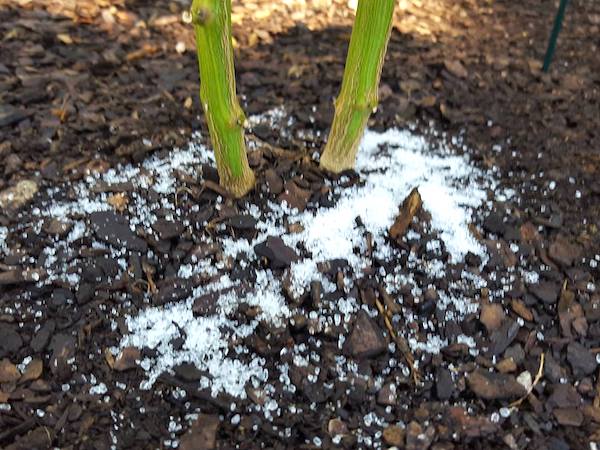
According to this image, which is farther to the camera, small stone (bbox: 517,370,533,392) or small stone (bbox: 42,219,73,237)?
small stone (bbox: 42,219,73,237)

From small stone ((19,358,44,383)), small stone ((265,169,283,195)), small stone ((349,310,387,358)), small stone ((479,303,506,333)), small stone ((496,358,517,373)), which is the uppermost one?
small stone ((265,169,283,195))

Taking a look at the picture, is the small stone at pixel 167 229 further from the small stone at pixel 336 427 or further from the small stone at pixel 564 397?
the small stone at pixel 564 397

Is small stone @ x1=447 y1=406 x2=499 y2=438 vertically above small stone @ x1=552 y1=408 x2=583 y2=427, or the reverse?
small stone @ x1=552 y1=408 x2=583 y2=427

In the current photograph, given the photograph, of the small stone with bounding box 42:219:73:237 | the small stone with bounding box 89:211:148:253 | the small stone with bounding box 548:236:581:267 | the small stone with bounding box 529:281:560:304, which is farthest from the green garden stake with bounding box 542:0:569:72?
the small stone with bounding box 42:219:73:237

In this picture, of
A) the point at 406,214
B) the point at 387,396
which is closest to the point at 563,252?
the point at 406,214

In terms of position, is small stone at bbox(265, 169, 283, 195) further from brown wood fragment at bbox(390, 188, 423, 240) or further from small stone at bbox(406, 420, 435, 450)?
small stone at bbox(406, 420, 435, 450)

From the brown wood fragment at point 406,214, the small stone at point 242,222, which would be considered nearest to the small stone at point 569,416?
the brown wood fragment at point 406,214

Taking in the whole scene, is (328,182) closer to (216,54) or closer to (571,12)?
(216,54)
